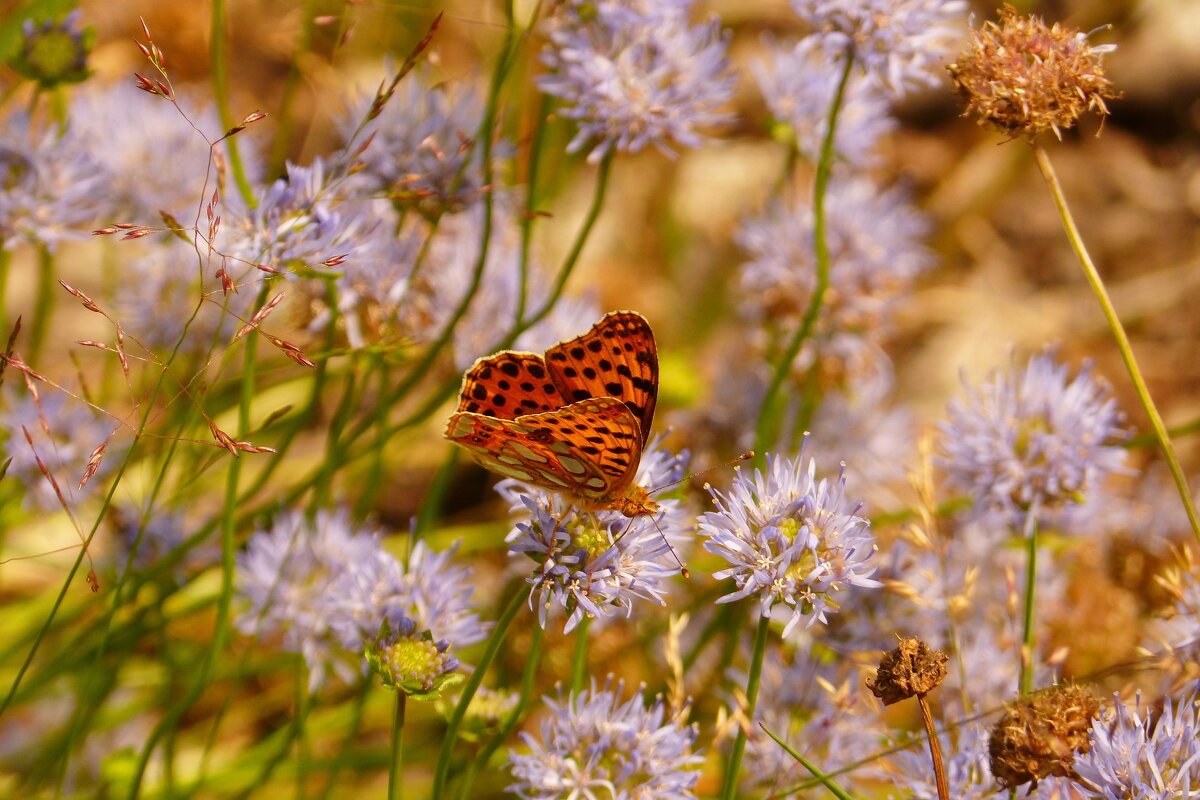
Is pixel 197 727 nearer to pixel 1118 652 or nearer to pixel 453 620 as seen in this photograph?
pixel 453 620

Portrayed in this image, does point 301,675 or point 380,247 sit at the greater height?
point 380,247

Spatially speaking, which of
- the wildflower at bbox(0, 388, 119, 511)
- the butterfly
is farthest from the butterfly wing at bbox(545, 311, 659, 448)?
the wildflower at bbox(0, 388, 119, 511)

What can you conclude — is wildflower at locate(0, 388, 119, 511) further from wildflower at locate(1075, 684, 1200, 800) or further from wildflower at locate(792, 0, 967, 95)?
wildflower at locate(1075, 684, 1200, 800)

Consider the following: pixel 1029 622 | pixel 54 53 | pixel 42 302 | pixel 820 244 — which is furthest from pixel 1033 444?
pixel 42 302

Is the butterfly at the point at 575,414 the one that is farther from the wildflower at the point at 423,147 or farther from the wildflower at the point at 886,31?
the wildflower at the point at 886,31

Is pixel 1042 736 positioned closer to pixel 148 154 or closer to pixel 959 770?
pixel 959 770

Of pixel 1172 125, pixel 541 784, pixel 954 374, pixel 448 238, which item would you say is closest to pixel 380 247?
pixel 448 238
